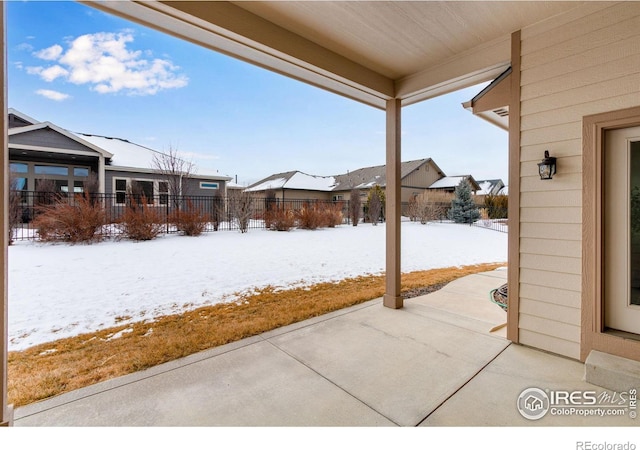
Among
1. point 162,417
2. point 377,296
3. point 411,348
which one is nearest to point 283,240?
point 377,296

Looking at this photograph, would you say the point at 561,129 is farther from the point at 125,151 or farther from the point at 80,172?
the point at 125,151

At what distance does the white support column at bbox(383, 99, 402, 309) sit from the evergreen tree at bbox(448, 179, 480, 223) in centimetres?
1416

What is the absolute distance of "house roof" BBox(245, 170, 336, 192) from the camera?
2048 cm

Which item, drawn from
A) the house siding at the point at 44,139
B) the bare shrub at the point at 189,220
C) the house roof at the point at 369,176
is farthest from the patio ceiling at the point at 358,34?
the house roof at the point at 369,176

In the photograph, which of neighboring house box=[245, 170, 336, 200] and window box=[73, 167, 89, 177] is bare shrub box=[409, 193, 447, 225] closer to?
neighboring house box=[245, 170, 336, 200]

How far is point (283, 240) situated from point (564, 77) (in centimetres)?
775

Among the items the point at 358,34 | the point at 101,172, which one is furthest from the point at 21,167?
the point at 358,34

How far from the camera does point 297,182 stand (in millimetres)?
20953

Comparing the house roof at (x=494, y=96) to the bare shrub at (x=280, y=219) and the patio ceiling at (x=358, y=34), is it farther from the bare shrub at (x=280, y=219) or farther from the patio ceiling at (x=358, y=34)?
the bare shrub at (x=280, y=219)

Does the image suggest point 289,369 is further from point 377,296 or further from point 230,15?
point 230,15

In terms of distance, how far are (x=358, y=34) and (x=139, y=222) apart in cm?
747

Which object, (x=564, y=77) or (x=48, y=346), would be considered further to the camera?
(x=48, y=346)

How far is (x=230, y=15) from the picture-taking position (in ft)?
7.28
